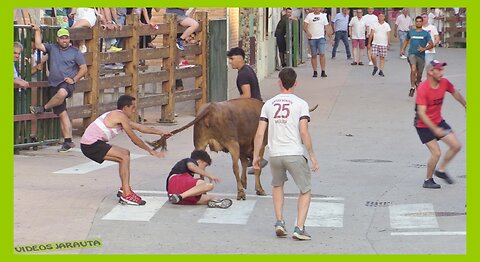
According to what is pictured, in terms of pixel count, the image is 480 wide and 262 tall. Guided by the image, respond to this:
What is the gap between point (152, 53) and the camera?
20.4 metres

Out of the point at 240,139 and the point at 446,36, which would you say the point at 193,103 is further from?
the point at 446,36

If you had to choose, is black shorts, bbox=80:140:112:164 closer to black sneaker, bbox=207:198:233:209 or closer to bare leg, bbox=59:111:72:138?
black sneaker, bbox=207:198:233:209

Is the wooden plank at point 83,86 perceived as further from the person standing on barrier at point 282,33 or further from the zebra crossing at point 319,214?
the person standing on barrier at point 282,33

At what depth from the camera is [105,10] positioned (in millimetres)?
19391

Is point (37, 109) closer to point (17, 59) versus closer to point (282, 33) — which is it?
point (17, 59)

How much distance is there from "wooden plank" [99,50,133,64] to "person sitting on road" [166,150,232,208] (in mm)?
6285

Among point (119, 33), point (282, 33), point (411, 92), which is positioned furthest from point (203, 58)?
point (282, 33)

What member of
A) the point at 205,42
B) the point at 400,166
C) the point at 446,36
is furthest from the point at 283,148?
→ the point at 446,36

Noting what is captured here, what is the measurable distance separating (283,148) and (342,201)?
2.52 metres

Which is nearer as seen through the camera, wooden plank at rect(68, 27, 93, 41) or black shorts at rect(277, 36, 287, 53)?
wooden plank at rect(68, 27, 93, 41)

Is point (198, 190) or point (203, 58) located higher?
point (203, 58)

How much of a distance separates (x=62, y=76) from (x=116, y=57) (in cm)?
233

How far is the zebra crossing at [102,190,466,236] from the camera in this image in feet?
38.4

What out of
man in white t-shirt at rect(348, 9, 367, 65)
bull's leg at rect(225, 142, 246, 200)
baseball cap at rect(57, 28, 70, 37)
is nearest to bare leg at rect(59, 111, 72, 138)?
baseball cap at rect(57, 28, 70, 37)
